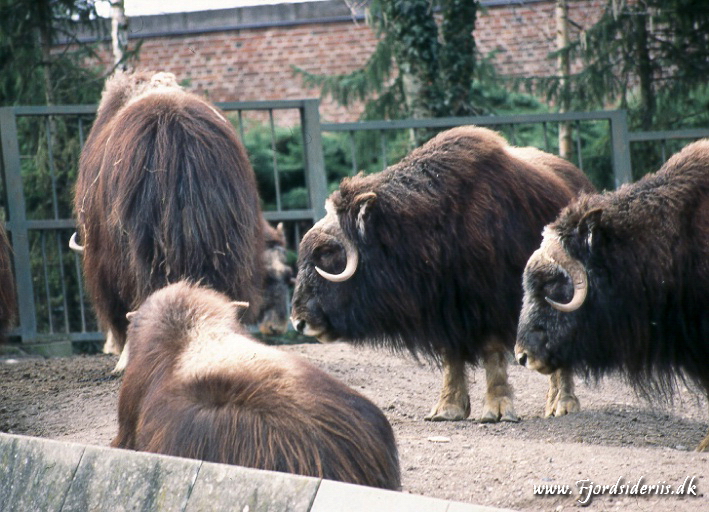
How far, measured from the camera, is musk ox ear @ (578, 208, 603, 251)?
4.44m

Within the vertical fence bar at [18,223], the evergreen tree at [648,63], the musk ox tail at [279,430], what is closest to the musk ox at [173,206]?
the musk ox tail at [279,430]

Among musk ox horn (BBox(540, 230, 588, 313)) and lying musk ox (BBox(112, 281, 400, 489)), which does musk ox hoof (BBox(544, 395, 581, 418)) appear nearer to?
musk ox horn (BBox(540, 230, 588, 313))

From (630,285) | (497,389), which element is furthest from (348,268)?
(630,285)

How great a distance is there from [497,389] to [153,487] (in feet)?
9.11

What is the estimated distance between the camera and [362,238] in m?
5.32

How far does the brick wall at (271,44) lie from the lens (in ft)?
48.5

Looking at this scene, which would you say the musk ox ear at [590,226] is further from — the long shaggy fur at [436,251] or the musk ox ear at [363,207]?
the musk ox ear at [363,207]

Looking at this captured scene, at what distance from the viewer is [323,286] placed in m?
5.38

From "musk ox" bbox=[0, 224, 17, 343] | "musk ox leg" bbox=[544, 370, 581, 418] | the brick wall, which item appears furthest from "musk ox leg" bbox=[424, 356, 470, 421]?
the brick wall

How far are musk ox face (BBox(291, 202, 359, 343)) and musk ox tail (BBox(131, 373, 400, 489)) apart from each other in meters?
2.26

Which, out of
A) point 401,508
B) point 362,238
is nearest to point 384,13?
point 362,238

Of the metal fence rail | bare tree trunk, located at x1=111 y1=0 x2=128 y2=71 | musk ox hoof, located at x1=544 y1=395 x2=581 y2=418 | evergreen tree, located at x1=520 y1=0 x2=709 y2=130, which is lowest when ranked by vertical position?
musk ox hoof, located at x1=544 y1=395 x2=581 y2=418

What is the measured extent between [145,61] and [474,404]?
1044 cm

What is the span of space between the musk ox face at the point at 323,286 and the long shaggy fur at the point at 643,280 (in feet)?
3.70
